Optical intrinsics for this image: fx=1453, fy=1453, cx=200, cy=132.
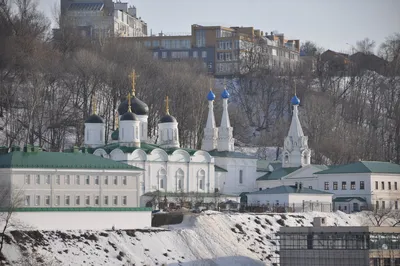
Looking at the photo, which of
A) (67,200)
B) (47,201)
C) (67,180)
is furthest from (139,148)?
(47,201)

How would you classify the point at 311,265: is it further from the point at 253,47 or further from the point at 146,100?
the point at 253,47

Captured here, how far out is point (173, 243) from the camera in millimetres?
76188

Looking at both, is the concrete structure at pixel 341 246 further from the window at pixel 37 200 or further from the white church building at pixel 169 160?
the white church building at pixel 169 160

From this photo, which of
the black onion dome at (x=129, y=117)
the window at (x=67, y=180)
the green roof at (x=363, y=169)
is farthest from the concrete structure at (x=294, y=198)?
the window at (x=67, y=180)

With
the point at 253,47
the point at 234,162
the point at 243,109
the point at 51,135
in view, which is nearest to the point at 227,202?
the point at 234,162

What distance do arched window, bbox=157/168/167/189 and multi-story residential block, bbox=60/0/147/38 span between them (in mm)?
34358

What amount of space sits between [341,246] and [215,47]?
70611 millimetres

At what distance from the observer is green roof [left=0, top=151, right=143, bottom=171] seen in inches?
3059

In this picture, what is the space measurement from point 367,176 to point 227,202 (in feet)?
34.6

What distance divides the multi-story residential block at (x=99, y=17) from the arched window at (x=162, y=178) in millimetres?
34358

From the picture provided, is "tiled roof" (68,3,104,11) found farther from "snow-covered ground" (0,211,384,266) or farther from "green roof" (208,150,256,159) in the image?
"snow-covered ground" (0,211,384,266)

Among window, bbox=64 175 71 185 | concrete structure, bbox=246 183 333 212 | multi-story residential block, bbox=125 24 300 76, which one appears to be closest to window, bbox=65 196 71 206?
window, bbox=64 175 71 185

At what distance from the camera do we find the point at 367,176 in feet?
324

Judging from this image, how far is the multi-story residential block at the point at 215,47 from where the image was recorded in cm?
13962
